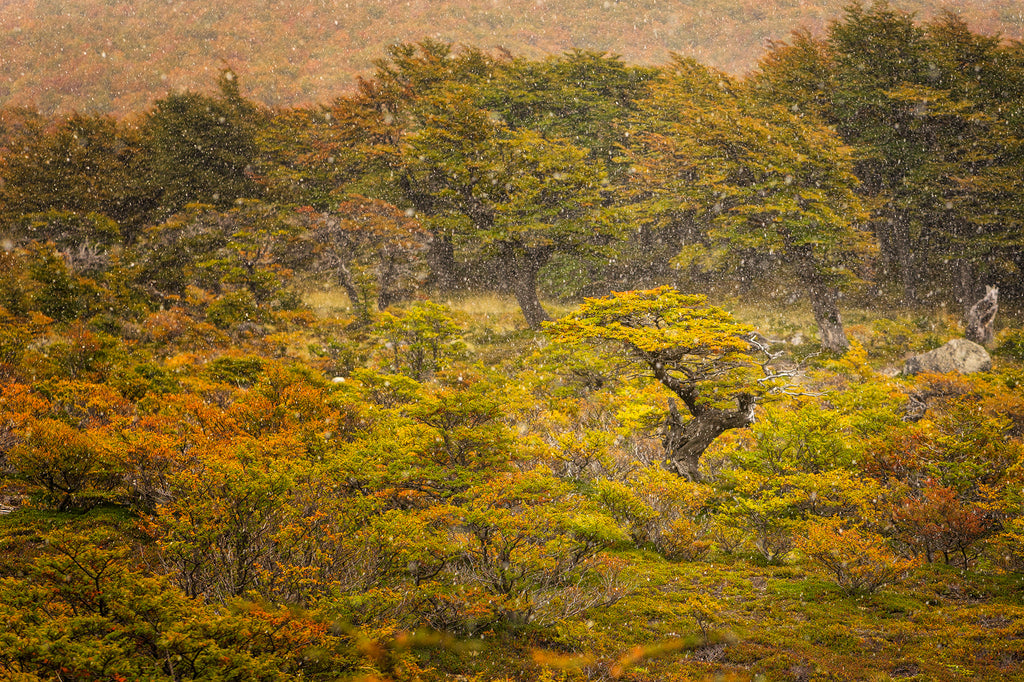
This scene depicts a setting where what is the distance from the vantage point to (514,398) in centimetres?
1236

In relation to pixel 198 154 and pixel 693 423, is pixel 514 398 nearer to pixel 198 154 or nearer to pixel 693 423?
pixel 693 423

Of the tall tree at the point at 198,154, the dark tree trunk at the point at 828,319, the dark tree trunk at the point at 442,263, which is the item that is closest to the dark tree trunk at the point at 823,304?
the dark tree trunk at the point at 828,319

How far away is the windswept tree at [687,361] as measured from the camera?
1259cm

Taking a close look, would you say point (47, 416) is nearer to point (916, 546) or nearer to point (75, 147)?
point (916, 546)

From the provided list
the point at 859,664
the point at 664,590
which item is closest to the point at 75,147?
the point at 664,590

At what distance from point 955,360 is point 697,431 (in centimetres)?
1081

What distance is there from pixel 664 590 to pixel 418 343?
9.23 metres

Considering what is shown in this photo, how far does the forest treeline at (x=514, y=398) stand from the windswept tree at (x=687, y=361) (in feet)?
0.34

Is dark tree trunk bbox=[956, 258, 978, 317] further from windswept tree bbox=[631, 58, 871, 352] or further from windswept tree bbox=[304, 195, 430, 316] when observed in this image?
windswept tree bbox=[304, 195, 430, 316]

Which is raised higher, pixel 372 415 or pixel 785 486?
pixel 372 415

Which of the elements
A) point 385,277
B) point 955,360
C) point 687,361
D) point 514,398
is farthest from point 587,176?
point 514,398

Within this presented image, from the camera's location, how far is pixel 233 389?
1220 cm

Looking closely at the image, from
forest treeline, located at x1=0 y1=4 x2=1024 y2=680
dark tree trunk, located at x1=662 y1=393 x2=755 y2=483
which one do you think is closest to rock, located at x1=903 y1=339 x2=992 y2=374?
forest treeline, located at x1=0 y1=4 x2=1024 y2=680

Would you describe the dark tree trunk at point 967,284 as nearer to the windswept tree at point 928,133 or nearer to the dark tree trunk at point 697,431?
the windswept tree at point 928,133
